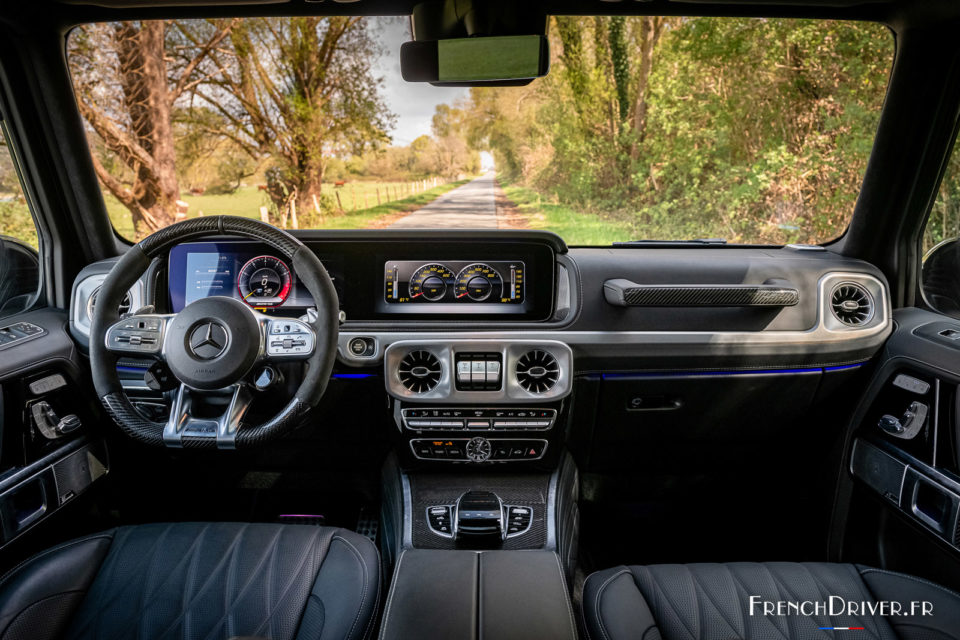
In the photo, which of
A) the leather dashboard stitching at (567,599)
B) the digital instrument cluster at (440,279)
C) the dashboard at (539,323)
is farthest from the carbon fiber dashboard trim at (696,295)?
the leather dashboard stitching at (567,599)

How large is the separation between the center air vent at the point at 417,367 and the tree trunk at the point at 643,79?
2.32 m

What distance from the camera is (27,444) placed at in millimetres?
2131

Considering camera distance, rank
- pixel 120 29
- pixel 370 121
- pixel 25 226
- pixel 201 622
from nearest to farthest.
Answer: pixel 201 622 < pixel 25 226 < pixel 120 29 < pixel 370 121

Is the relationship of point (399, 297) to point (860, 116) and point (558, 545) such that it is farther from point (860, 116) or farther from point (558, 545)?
point (860, 116)

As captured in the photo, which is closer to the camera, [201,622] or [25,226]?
[201,622]

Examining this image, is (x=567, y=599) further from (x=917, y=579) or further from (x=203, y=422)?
(x=203, y=422)

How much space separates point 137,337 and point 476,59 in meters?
1.55

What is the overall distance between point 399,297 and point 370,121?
3.85 meters

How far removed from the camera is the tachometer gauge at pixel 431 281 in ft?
8.02

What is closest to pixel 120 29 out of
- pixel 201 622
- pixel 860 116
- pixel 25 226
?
pixel 25 226

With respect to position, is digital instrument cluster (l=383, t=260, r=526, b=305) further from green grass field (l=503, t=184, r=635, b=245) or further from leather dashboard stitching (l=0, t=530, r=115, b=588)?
leather dashboard stitching (l=0, t=530, r=115, b=588)

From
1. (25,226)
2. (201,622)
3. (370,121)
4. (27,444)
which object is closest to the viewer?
(201,622)

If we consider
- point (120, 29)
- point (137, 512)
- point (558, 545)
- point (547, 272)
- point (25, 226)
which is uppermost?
point (120, 29)

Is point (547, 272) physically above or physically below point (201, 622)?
above
